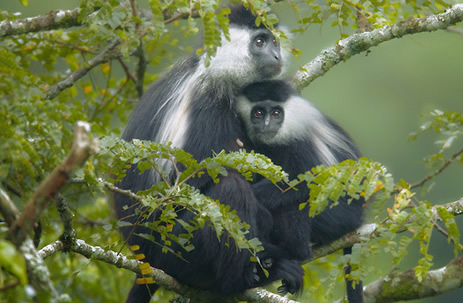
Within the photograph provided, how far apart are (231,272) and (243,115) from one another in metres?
1.20

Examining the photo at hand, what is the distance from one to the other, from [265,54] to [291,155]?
75 centimetres

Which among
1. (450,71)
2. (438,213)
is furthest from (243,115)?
(450,71)

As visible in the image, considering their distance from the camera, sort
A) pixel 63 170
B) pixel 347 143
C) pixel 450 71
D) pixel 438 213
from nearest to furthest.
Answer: pixel 63 170, pixel 438 213, pixel 347 143, pixel 450 71

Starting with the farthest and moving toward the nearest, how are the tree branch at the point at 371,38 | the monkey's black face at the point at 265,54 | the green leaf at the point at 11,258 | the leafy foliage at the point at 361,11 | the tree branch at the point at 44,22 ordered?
the monkey's black face at the point at 265,54 < the tree branch at the point at 44,22 < the tree branch at the point at 371,38 < the leafy foliage at the point at 361,11 < the green leaf at the point at 11,258

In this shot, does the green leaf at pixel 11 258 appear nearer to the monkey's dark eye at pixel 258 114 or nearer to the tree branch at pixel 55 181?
the tree branch at pixel 55 181

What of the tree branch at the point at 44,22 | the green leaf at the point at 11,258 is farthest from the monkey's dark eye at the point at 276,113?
the green leaf at the point at 11,258

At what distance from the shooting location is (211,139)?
415cm

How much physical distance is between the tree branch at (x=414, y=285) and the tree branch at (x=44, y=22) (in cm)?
276

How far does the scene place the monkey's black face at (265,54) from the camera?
455 centimetres

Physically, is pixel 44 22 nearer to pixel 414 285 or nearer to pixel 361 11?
pixel 361 11

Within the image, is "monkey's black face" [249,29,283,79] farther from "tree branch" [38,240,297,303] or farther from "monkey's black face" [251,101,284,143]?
"tree branch" [38,240,297,303]

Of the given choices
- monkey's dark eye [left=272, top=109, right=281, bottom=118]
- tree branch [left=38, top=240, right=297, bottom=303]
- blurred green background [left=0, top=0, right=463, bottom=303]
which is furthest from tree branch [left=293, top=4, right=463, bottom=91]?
blurred green background [left=0, top=0, right=463, bottom=303]

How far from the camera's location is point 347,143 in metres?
5.02

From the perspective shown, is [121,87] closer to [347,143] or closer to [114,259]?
[347,143]
